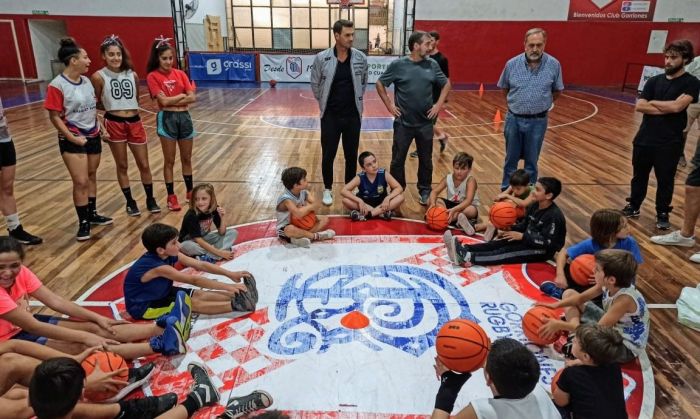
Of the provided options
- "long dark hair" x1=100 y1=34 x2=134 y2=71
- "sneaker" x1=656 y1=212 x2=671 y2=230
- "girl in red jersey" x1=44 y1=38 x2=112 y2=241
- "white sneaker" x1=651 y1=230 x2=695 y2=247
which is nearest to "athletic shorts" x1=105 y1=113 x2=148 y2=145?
"girl in red jersey" x1=44 y1=38 x2=112 y2=241

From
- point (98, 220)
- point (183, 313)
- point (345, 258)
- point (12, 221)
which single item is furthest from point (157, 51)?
point (183, 313)

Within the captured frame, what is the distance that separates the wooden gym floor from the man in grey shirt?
2.75 feet

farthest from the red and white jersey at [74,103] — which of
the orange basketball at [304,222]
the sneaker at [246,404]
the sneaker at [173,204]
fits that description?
the sneaker at [246,404]

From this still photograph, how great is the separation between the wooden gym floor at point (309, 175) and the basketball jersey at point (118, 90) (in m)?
1.38

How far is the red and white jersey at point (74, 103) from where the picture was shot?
16.7 ft

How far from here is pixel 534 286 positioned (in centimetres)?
454

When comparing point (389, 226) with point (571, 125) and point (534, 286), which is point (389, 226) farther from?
point (571, 125)

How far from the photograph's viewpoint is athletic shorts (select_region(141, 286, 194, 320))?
152 inches

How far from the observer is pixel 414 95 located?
6.24m

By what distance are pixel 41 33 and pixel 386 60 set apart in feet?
46.1

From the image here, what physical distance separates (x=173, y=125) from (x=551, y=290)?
15.4 feet

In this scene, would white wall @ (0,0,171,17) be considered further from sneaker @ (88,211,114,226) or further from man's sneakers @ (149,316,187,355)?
man's sneakers @ (149,316,187,355)

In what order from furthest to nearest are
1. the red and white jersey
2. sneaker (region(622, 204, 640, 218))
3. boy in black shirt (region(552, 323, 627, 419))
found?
1. sneaker (region(622, 204, 640, 218))
2. the red and white jersey
3. boy in black shirt (region(552, 323, 627, 419))

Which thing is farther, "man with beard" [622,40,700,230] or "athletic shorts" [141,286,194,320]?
"man with beard" [622,40,700,230]
